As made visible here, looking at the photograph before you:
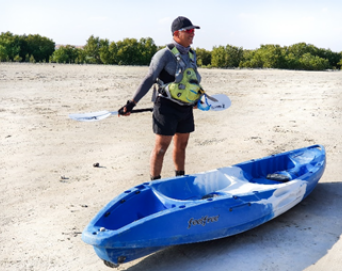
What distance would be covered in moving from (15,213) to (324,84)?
1210 centimetres

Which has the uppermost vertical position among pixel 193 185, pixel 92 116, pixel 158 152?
pixel 92 116

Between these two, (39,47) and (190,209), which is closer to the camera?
(190,209)

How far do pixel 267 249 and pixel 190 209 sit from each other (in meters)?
0.81

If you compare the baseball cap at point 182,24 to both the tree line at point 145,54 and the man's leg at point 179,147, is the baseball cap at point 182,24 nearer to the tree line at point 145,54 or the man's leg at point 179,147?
the man's leg at point 179,147

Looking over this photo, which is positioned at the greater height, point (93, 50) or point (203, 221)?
point (93, 50)

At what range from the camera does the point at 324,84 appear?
1380cm

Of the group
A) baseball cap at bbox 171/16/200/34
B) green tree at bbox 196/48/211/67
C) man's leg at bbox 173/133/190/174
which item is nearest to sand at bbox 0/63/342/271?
man's leg at bbox 173/133/190/174

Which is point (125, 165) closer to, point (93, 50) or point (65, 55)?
point (65, 55)

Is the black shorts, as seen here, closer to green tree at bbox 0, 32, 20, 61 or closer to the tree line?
the tree line

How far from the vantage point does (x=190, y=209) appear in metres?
3.26

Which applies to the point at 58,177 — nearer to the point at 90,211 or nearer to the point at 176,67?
the point at 90,211

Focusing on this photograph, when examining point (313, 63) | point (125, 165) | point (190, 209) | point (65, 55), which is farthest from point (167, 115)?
point (65, 55)

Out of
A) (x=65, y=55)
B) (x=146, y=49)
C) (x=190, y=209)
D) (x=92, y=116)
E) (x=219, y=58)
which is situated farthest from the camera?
(x=146, y=49)

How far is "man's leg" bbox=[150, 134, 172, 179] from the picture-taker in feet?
13.6
